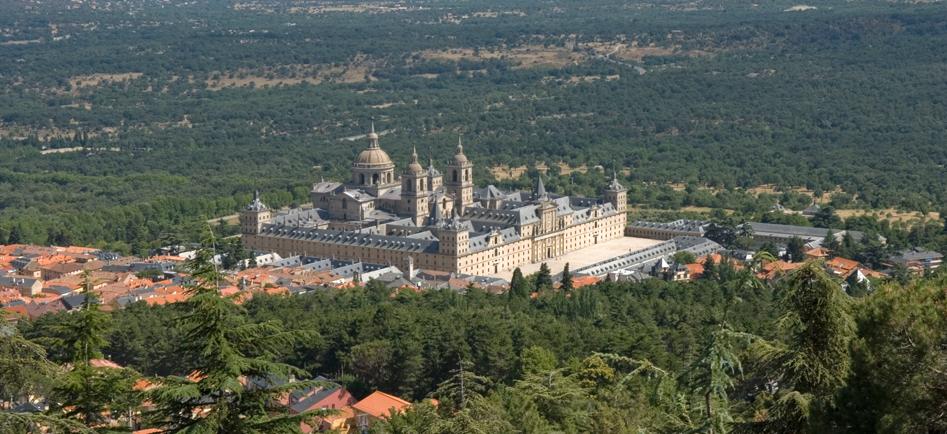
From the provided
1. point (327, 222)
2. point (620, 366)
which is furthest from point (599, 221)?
point (620, 366)

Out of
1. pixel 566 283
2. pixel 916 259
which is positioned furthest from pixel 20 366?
pixel 916 259

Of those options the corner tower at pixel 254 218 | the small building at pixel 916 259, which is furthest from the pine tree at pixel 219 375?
the corner tower at pixel 254 218

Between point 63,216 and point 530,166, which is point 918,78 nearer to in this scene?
point 530,166

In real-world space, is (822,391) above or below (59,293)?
above

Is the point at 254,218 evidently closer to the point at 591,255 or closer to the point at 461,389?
the point at 591,255

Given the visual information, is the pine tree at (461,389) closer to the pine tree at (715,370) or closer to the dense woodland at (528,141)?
the pine tree at (715,370)

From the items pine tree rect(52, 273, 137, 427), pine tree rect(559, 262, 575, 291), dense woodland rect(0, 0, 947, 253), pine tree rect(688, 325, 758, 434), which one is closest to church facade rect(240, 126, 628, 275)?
Answer: dense woodland rect(0, 0, 947, 253)

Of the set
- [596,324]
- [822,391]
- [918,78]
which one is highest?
[822,391]
